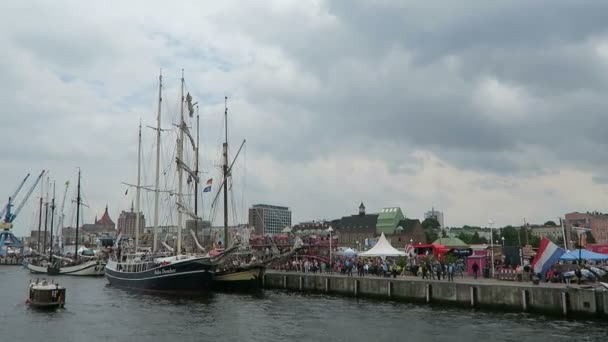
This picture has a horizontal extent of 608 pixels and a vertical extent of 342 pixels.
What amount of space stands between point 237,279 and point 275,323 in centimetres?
2079

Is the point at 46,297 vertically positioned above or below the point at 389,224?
below

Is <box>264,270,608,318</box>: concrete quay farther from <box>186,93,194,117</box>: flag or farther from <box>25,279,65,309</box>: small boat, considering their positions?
<box>186,93,194,117</box>: flag

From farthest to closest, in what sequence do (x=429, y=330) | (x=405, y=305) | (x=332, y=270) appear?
1. (x=332, y=270)
2. (x=405, y=305)
3. (x=429, y=330)

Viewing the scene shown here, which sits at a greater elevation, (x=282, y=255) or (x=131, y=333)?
(x=282, y=255)

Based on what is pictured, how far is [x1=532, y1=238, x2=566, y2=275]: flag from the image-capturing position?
130ft

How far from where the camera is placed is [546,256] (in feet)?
131

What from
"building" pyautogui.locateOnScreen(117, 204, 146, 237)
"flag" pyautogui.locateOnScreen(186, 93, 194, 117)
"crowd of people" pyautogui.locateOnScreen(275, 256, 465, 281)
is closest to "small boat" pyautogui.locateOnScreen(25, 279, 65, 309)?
"crowd of people" pyautogui.locateOnScreen(275, 256, 465, 281)

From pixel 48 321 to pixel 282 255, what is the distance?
2775cm

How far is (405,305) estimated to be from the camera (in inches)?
1730

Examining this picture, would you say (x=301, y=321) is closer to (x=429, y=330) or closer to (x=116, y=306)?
(x=429, y=330)

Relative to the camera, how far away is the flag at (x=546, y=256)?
130 ft

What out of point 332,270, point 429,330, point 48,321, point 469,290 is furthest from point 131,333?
point 332,270

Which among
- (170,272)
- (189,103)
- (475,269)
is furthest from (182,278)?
(475,269)

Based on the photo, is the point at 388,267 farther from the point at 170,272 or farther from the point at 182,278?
the point at 170,272
